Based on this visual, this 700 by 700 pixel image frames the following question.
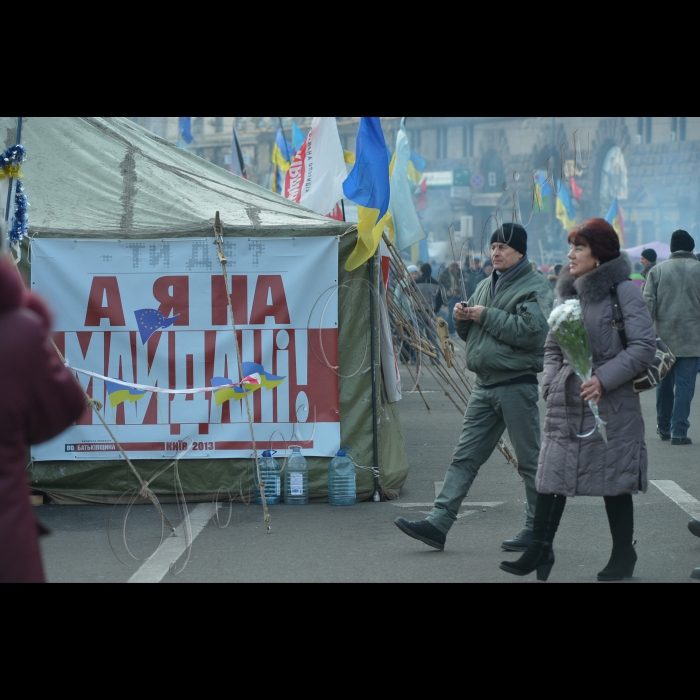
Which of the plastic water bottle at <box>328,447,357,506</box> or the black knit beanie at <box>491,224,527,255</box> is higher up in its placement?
the black knit beanie at <box>491,224,527,255</box>

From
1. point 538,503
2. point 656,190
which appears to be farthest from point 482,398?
point 656,190

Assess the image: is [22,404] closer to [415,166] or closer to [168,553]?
[168,553]

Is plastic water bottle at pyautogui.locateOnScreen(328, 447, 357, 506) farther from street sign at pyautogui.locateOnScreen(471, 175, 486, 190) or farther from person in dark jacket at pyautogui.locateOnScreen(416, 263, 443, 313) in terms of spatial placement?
street sign at pyautogui.locateOnScreen(471, 175, 486, 190)

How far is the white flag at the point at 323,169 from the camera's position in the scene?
32.9 feet

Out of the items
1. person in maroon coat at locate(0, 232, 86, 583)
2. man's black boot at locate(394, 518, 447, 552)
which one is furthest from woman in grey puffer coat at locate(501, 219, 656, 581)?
person in maroon coat at locate(0, 232, 86, 583)

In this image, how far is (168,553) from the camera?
19.4 feet

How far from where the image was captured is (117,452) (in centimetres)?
736

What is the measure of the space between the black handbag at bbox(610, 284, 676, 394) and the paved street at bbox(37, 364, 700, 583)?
1124 mm

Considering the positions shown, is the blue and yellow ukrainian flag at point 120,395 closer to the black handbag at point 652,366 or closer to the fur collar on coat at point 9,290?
the black handbag at point 652,366

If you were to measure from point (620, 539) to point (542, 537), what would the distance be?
42 cm

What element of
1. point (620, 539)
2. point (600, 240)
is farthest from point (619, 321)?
point (620, 539)

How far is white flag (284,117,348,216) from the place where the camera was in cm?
1003

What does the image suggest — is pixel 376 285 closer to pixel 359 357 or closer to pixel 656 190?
pixel 359 357

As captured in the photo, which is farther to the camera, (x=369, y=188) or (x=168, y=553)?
(x=369, y=188)
